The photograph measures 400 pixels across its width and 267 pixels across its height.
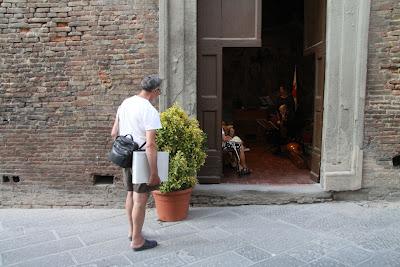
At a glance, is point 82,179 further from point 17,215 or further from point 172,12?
point 172,12

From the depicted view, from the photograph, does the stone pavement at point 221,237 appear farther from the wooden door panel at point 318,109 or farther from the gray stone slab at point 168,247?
the wooden door panel at point 318,109

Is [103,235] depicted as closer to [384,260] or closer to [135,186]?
[135,186]

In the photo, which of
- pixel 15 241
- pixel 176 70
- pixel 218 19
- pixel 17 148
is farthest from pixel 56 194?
pixel 218 19

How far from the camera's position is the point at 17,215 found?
5.73m

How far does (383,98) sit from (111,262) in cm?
459

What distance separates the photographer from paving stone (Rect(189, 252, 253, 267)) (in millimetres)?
4027

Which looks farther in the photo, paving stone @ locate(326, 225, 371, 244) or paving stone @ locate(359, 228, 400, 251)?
paving stone @ locate(326, 225, 371, 244)

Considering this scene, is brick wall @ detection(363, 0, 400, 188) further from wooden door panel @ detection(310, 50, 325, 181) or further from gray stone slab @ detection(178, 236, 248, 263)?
gray stone slab @ detection(178, 236, 248, 263)

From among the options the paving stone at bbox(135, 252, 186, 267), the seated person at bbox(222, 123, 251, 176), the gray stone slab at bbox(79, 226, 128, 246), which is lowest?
the gray stone slab at bbox(79, 226, 128, 246)

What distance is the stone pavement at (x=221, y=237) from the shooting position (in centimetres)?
415

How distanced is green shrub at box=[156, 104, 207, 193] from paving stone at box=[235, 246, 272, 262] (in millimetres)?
1242

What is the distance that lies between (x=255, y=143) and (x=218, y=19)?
18.1ft

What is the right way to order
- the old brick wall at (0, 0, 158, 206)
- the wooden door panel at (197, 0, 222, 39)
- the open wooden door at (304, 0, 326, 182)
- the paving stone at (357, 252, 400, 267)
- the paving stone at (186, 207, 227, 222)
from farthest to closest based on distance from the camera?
the open wooden door at (304, 0, 326, 182), the wooden door panel at (197, 0, 222, 39), the old brick wall at (0, 0, 158, 206), the paving stone at (186, 207, 227, 222), the paving stone at (357, 252, 400, 267)

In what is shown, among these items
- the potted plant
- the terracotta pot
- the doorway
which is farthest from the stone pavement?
the doorway
